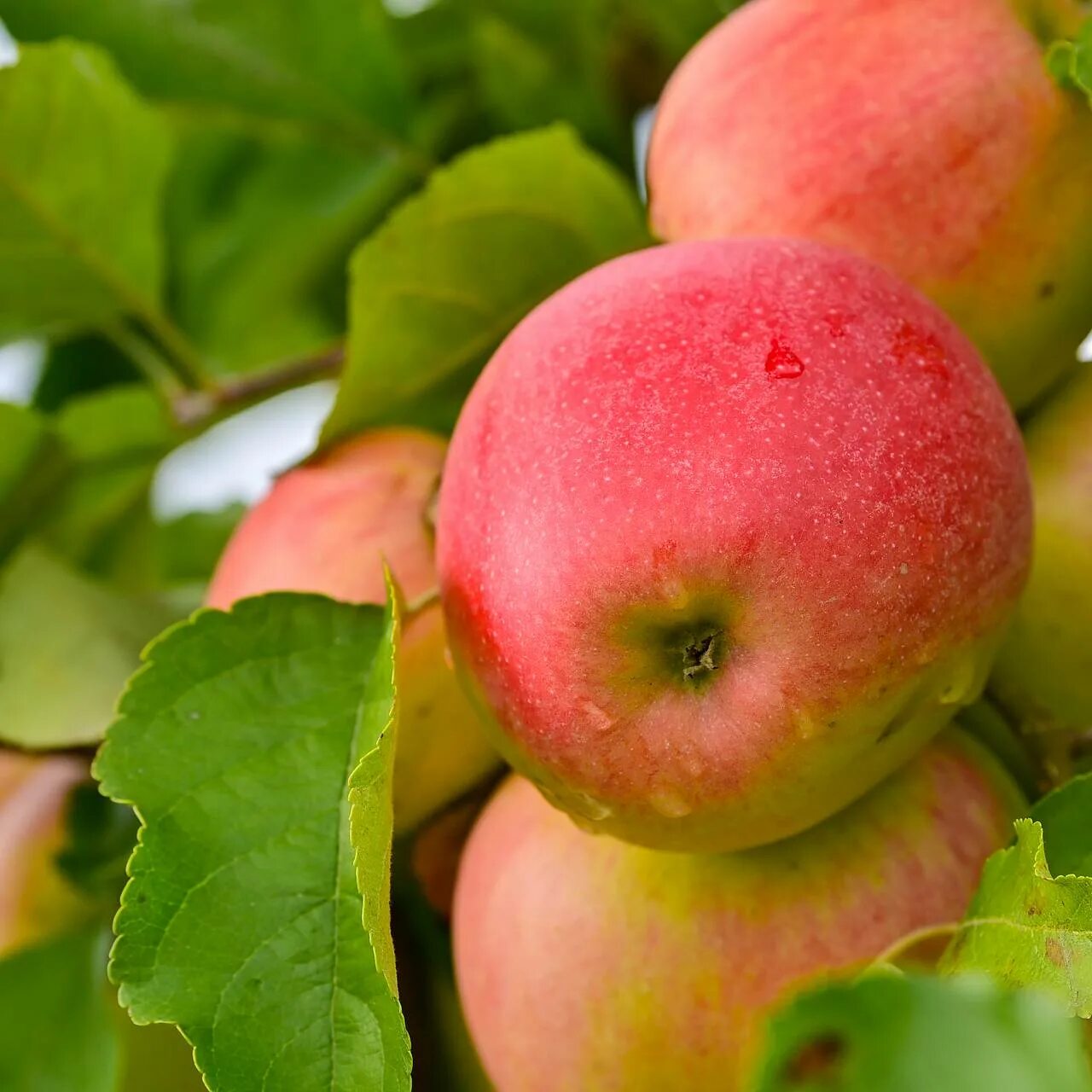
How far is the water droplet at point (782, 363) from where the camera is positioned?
0.43 m

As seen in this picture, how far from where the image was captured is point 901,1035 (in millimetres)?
226

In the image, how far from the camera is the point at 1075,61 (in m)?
0.50

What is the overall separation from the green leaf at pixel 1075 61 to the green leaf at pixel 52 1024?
2.13ft

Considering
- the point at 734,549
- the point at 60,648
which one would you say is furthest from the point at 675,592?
the point at 60,648

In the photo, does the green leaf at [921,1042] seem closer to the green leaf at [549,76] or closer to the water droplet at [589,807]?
the water droplet at [589,807]

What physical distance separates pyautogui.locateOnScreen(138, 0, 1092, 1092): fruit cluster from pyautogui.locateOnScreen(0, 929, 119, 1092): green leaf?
253mm

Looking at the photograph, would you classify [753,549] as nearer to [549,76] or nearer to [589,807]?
[589,807]

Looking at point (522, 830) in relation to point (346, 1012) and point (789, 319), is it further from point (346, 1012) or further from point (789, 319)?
point (789, 319)

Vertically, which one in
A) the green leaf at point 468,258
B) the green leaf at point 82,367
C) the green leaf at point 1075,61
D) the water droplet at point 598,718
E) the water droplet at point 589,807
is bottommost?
A: the green leaf at point 82,367

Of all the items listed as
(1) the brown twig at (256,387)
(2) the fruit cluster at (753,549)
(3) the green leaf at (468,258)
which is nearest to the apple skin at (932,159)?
(2) the fruit cluster at (753,549)

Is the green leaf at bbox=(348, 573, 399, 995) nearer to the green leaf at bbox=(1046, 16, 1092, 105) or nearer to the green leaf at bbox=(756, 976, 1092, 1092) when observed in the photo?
the green leaf at bbox=(756, 976, 1092, 1092)

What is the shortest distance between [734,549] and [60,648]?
0.47 meters

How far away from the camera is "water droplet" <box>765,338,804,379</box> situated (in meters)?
0.43

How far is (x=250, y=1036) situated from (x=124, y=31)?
2.22 ft
